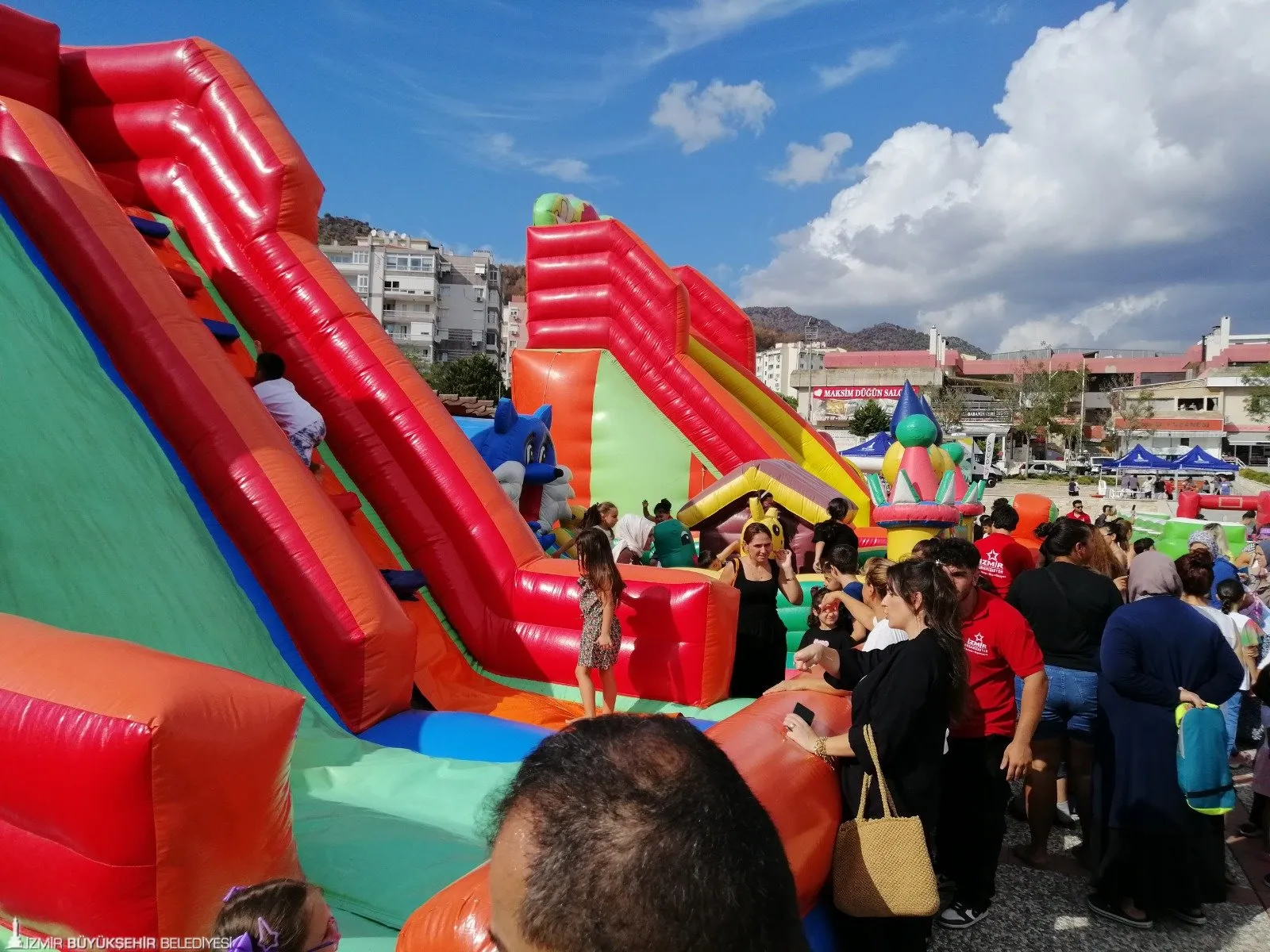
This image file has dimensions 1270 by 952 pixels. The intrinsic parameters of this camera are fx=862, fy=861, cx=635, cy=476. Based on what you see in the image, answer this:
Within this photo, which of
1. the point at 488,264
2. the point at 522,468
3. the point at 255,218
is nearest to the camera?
the point at 255,218

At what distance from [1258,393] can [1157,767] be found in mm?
39491

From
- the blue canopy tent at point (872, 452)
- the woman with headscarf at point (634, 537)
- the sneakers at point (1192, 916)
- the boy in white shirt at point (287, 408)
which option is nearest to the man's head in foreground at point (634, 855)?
the sneakers at point (1192, 916)

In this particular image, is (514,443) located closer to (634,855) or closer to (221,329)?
(221,329)

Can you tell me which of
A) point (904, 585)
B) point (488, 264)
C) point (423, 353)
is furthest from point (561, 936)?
point (488, 264)

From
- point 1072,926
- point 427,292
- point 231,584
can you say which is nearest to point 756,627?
point 1072,926

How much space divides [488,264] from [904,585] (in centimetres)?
5620

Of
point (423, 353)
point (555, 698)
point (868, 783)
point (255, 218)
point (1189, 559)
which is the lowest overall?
point (555, 698)

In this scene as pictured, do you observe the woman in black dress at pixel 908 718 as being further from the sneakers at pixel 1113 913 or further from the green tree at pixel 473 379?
the green tree at pixel 473 379

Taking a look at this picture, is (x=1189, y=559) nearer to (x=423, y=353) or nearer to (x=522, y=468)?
(x=522, y=468)

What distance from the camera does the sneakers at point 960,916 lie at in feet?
9.15

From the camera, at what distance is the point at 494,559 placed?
14.3ft

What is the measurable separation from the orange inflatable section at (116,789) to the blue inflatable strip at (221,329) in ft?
9.38

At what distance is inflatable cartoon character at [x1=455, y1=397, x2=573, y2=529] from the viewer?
618 centimetres

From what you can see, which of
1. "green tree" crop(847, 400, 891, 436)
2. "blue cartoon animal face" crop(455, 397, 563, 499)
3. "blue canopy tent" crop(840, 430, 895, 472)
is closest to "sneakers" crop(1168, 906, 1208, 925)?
"blue cartoon animal face" crop(455, 397, 563, 499)
